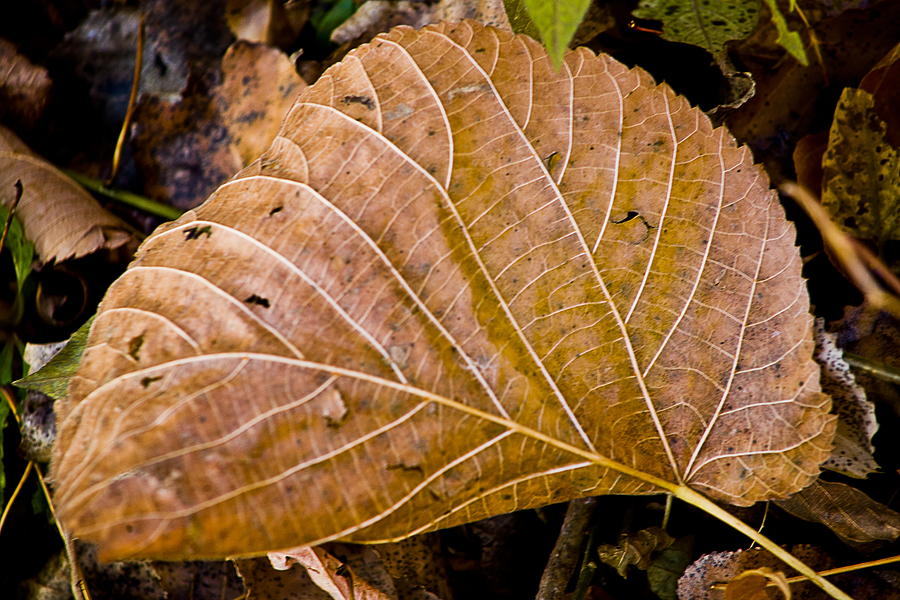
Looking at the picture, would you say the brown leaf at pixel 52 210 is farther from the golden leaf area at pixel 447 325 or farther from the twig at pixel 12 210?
the golden leaf area at pixel 447 325

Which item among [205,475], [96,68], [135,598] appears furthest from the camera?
[96,68]

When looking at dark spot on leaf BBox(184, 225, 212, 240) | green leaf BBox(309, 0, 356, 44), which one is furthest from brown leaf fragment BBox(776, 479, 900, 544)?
green leaf BBox(309, 0, 356, 44)

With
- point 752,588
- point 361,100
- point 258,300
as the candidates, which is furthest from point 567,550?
point 361,100

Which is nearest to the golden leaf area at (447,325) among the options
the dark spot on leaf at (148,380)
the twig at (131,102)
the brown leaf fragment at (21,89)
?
the dark spot on leaf at (148,380)

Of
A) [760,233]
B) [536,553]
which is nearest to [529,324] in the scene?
[760,233]

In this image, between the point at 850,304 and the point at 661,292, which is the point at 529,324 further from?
the point at 850,304

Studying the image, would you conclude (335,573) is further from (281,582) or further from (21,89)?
(21,89)
